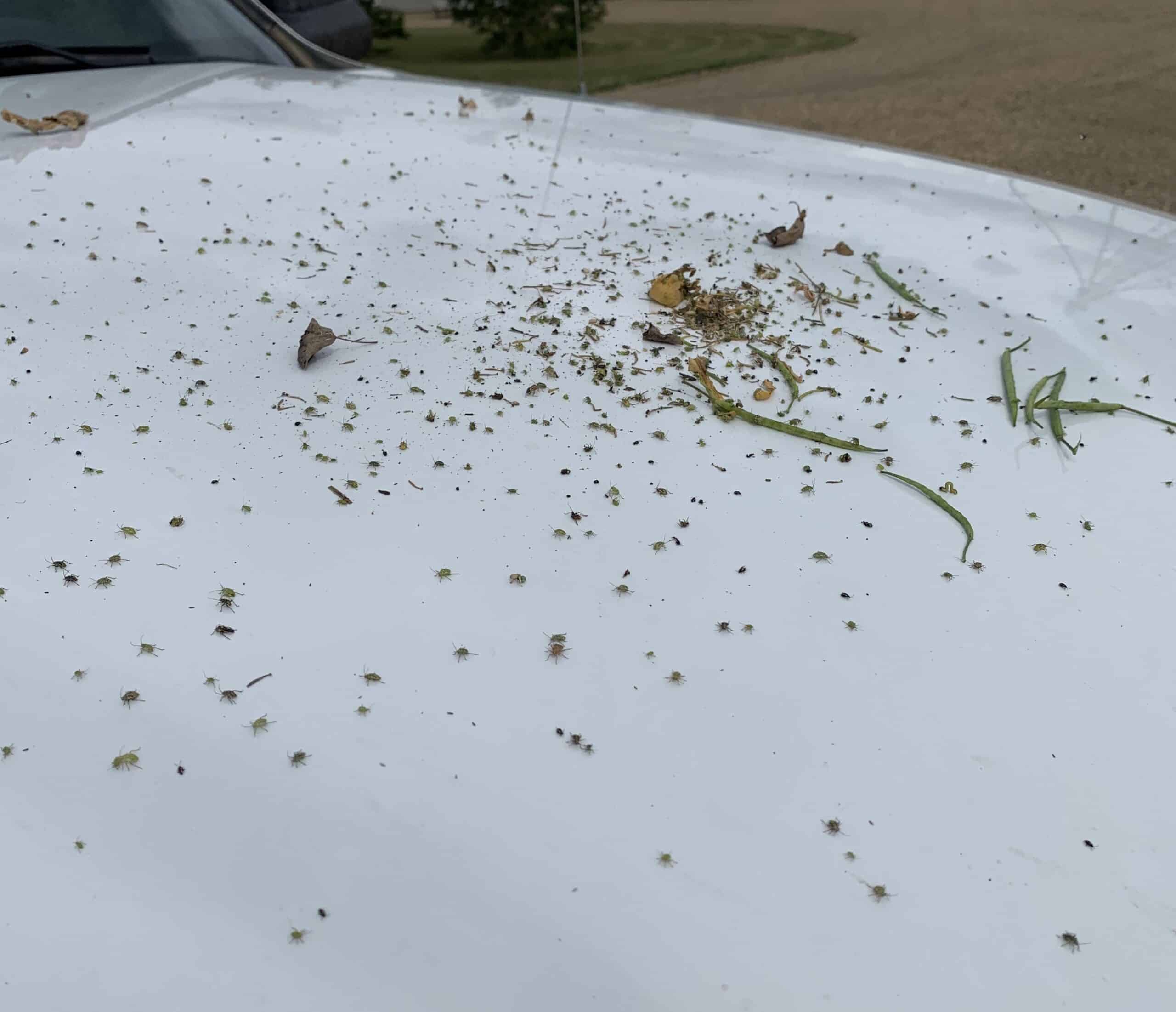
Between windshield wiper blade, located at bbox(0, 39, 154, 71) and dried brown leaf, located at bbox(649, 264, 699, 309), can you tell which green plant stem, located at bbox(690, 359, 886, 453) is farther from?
windshield wiper blade, located at bbox(0, 39, 154, 71)

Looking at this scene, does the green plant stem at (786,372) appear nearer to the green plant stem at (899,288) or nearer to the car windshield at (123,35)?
the green plant stem at (899,288)

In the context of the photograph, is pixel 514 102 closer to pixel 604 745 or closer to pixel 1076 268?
pixel 1076 268

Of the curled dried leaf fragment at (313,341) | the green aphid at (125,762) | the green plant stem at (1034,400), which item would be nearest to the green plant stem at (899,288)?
the green plant stem at (1034,400)

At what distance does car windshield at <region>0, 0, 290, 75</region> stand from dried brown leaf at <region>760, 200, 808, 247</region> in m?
1.44

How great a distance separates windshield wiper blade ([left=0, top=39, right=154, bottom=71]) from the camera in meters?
1.91

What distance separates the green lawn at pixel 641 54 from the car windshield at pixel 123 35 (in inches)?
190

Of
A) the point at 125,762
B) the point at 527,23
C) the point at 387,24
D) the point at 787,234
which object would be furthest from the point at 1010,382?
the point at 527,23

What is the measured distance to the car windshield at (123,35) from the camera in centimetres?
192

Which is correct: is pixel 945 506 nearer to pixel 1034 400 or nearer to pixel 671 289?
pixel 1034 400

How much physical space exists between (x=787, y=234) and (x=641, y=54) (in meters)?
6.41

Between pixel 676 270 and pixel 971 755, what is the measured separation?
90 centimetres

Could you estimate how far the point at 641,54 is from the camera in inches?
283

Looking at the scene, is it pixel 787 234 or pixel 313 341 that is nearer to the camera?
pixel 313 341

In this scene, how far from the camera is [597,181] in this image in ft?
5.83
